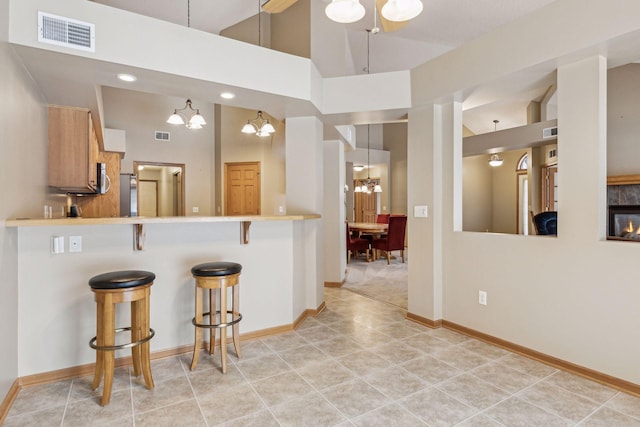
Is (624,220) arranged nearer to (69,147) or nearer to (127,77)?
(127,77)

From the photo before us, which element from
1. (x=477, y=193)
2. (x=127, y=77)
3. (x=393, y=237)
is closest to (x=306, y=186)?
(x=127, y=77)

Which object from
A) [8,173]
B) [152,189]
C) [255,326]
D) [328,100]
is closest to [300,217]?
[255,326]

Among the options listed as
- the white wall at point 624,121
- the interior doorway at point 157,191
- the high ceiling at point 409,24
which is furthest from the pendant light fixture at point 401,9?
the interior doorway at point 157,191

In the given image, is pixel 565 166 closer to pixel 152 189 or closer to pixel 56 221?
pixel 56 221

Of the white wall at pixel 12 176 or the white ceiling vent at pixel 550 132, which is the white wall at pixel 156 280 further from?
the white ceiling vent at pixel 550 132

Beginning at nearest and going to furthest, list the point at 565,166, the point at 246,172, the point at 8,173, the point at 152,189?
the point at 8,173 → the point at 565,166 → the point at 246,172 → the point at 152,189

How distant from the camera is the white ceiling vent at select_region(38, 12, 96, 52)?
7.18ft

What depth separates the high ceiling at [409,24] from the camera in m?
4.13

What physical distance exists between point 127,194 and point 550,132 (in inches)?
278

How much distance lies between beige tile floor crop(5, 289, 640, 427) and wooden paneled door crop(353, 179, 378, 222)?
7.68 m

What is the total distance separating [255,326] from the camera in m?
3.19

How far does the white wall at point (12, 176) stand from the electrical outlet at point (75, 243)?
0.96 ft

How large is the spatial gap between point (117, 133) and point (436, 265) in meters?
5.31

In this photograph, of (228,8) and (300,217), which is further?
(228,8)
